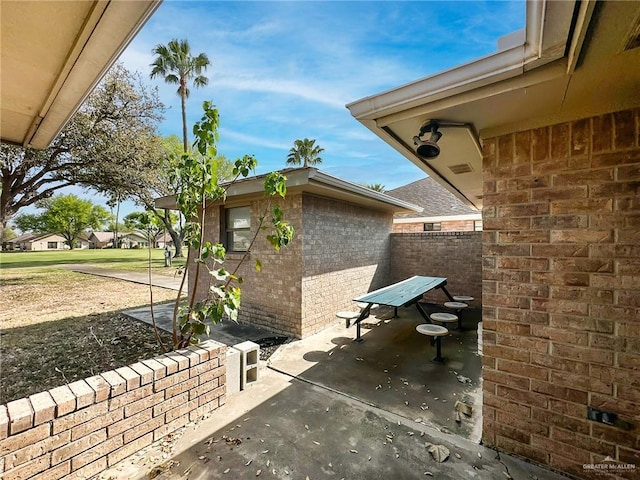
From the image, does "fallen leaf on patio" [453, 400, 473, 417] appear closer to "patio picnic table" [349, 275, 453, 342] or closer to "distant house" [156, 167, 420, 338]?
"patio picnic table" [349, 275, 453, 342]

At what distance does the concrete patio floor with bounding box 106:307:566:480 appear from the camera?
2.12 m

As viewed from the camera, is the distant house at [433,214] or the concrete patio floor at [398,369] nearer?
the concrete patio floor at [398,369]

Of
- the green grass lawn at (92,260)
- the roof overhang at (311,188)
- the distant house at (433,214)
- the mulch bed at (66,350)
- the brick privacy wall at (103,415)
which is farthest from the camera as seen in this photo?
the green grass lawn at (92,260)

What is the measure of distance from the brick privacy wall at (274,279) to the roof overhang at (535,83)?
9.83 feet

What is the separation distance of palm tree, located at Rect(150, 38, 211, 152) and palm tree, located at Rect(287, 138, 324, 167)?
37.6 feet

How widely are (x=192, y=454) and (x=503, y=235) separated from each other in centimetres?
314

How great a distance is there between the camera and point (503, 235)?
2.29m

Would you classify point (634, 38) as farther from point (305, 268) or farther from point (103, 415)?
point (305, 268)

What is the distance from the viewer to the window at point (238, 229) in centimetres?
615

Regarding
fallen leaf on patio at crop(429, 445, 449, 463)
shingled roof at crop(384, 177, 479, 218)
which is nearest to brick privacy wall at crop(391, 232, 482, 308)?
shingled roof at crop(384, 177, 479, 218)

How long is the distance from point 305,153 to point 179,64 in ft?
43.8

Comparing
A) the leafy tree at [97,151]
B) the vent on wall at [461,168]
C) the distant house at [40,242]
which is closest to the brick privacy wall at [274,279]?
the vent on wall at [461,168]

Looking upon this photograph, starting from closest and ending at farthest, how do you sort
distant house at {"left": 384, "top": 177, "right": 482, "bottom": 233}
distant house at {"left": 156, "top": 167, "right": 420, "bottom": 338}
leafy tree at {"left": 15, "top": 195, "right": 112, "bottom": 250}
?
distant house at {"left": 156, "top": 167, "right": 420, "bottom": 338}, distant house at {"left": 384, "top": 177, "right": 482, "bottom": 233}, leafy tree at {"left": 15, "top": 195, "right": 112, "bottom": 250}

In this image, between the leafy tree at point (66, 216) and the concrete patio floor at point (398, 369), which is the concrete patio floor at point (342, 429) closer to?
the concrete patio floor at point (398, 369)
